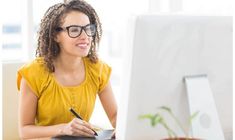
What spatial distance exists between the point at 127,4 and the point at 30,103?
158 cm

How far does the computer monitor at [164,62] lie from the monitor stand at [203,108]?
0.05 ft

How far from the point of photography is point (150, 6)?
3072 millimetres

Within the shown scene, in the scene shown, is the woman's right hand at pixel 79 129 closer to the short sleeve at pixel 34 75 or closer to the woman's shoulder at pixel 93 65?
the short sleeve at pixel 34 75

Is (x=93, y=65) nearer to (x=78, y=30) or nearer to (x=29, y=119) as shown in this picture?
(x=78, y=30)

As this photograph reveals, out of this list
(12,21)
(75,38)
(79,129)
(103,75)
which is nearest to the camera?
(79,129)

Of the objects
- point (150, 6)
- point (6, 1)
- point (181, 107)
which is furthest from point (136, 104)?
point (6, 1)

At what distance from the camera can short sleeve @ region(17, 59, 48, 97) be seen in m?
1.88

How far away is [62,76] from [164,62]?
2.87 feet

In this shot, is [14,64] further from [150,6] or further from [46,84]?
[150,6]

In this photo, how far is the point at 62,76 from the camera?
1.95m

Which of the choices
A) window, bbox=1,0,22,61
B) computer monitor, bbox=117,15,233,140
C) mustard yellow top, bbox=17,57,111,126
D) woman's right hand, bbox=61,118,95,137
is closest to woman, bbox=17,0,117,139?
mustard yellow top, bbox=17,57,111,126

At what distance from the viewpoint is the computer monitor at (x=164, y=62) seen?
3.68 feet

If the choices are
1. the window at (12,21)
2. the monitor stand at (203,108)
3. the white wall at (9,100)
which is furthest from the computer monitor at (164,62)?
the window at (12,21)

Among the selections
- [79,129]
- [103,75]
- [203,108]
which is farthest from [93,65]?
[203,108]
